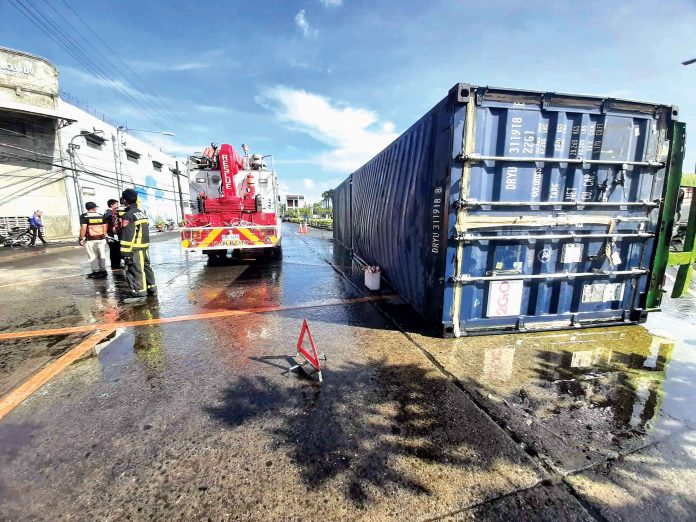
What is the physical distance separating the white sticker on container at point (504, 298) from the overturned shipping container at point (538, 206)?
0.01 m

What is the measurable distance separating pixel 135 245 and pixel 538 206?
6345 mm

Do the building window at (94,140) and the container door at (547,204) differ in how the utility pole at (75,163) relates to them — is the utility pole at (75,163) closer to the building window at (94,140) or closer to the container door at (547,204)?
the building window at (94,140)

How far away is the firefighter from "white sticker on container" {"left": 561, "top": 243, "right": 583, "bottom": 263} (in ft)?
20.7

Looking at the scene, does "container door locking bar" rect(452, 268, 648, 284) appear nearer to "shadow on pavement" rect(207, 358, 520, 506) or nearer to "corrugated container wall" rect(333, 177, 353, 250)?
"shadow on pavement" rect(207, 358, 520, 506)

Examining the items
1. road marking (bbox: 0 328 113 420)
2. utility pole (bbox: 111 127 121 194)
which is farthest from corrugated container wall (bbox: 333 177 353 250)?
utility pole (bbox: 111 127 121 194)

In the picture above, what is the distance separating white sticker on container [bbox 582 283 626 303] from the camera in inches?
159

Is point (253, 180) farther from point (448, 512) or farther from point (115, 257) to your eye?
point (448, 512)

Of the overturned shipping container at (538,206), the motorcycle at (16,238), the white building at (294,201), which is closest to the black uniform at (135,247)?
the overturned shipping container at (538,206)

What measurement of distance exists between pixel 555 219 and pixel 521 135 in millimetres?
1093

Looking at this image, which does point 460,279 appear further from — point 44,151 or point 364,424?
point 44,151

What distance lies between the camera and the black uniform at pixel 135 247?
5.32 metres

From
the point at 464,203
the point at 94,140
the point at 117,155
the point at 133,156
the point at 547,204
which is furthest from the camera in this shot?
the point at 133,156

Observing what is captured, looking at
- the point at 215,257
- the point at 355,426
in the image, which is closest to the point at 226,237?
the point at 215,257

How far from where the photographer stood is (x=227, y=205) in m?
8.41
